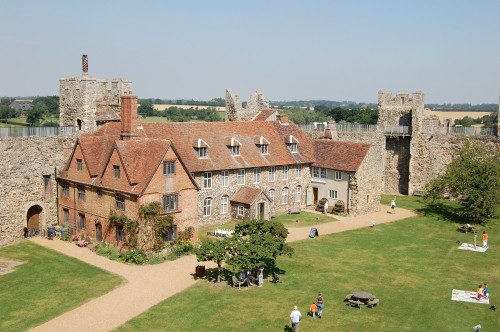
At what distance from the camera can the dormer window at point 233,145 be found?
166 ft

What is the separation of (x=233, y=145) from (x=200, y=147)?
12.0 feet

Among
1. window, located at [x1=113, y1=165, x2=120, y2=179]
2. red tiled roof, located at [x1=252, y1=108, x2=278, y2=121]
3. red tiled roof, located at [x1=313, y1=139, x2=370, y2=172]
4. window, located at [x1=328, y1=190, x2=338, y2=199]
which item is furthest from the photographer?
red tiled roof, located at [x1=252, y1=108, x2=278, y2=121]

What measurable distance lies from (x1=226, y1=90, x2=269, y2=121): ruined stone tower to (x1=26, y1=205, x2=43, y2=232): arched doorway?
28.4m

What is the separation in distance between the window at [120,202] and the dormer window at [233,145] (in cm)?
1399

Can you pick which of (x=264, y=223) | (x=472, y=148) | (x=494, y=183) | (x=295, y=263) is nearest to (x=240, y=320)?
(x=264, y=223)

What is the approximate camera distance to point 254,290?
32406 mm

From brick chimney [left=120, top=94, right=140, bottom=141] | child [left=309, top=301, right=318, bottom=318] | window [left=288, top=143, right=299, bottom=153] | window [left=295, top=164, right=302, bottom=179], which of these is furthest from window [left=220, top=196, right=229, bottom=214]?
child [left=309, top=301, right=318, bottom=318]

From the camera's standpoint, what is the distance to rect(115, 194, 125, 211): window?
3919cm

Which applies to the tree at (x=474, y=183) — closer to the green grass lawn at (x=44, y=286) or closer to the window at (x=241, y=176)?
the window at (x=241, y=176)

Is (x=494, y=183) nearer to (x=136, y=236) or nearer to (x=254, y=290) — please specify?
(x=254, y=290)

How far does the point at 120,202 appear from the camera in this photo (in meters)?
39.4

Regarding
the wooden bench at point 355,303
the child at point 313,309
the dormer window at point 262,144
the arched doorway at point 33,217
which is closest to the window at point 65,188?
the arched doorway at point 33,217

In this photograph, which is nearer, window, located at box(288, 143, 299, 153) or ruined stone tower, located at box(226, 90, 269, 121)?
window, located at box(288, 143, 299, 153)

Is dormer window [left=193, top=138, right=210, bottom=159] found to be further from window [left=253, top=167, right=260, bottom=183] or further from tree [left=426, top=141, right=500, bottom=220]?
tree [left=426, top=141, right=500, bottom=220]
